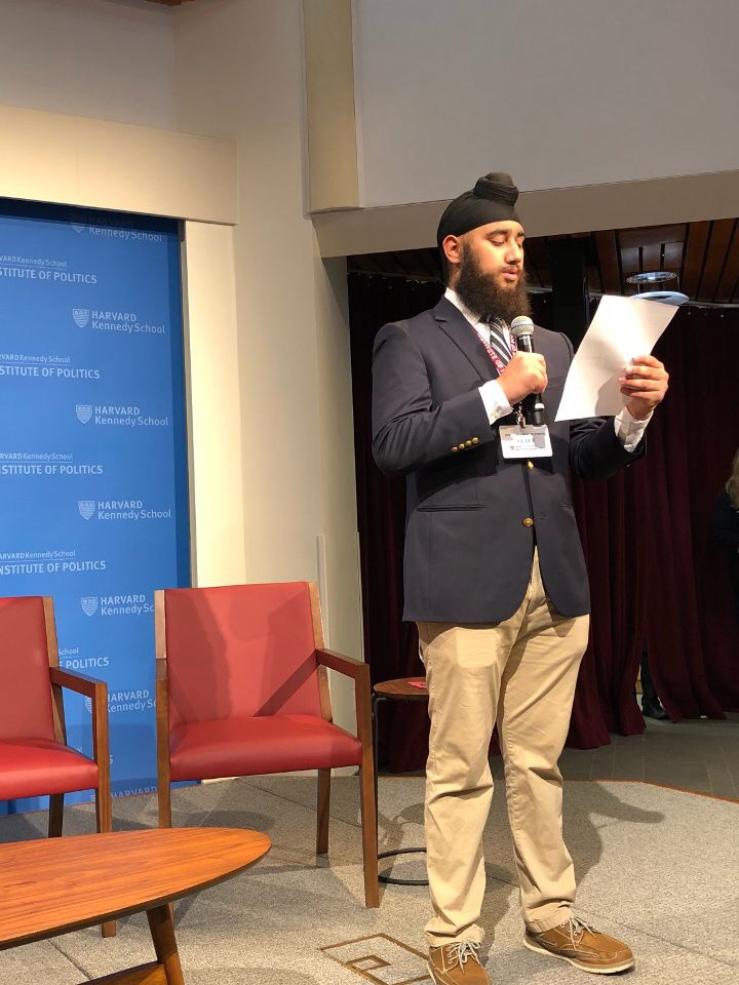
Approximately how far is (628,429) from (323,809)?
62.7 inches

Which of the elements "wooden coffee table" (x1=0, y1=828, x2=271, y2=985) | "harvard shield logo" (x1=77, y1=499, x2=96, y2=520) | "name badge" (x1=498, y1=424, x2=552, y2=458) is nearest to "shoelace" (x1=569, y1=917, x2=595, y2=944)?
"wooden coffee table" (x1=0, y1=828, x2=271, y2=985)

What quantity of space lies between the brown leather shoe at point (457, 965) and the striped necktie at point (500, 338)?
123 centimetres

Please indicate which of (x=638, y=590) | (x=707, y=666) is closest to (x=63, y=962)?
(x=638, y=590)

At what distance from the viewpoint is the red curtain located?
5.26m

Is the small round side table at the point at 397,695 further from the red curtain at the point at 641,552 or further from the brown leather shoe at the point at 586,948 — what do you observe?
the red curtain at the point at 641,552

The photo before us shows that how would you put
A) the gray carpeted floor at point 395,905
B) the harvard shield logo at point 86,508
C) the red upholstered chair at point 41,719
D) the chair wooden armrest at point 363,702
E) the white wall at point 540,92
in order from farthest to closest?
the harvard shield logo at point 86,508 < the white wall at point 540,92 < the chair wooden armrest at point 363,702 < the red upholstered chair at point 41,719 < the gray carpeted floor at point 395,905

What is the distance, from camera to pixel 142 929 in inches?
108

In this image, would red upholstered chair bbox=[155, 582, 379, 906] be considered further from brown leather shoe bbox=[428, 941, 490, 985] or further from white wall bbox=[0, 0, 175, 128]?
white wall bbox=[0, 0, 175, 128]

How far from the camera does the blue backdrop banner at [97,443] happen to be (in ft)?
13.6

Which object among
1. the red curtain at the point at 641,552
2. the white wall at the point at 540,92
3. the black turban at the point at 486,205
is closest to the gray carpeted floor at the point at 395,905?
the red curtain at the point at 641,552

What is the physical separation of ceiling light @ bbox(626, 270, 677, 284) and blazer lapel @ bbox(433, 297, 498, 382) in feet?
12.0

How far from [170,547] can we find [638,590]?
288 cm

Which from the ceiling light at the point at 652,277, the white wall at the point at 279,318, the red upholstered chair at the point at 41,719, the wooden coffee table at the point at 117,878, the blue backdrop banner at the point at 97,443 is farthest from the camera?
the ceiling light at the point at 652,277

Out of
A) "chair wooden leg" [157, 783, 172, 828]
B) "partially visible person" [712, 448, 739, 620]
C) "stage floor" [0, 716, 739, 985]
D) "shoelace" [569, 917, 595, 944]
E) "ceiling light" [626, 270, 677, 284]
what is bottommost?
"stage floor" [0, 716, 739, 985]
